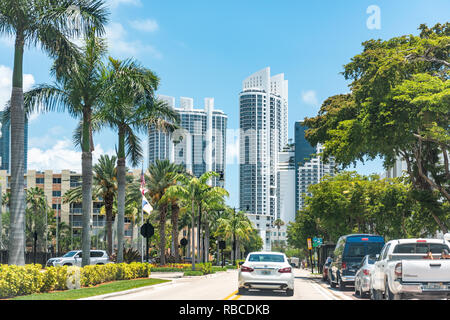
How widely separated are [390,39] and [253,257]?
800 inches

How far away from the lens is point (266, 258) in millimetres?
22219

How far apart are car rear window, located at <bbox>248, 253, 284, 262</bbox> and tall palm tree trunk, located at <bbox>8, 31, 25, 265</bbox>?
8.43 meters

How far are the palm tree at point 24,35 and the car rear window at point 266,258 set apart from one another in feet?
27.8

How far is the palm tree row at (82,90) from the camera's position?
73.8 feet

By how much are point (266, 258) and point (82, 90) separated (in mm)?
12727

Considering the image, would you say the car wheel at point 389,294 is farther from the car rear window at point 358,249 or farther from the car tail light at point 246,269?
the car rear window at point 358,249

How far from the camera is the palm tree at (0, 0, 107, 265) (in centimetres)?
2172

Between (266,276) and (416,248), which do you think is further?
(266,276)

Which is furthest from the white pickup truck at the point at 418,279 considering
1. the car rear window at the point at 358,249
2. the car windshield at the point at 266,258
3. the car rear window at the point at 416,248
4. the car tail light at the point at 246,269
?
the car rear window at the point at 358,249

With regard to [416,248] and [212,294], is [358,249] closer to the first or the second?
[212,294]

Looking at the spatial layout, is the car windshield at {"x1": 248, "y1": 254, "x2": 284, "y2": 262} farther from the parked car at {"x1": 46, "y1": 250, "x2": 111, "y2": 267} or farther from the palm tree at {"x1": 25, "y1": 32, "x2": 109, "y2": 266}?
the parked car at {"x1": 46, "y1": 250, "x2": 111, "y2": 267}

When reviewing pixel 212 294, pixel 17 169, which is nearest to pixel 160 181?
pixel 17 169
